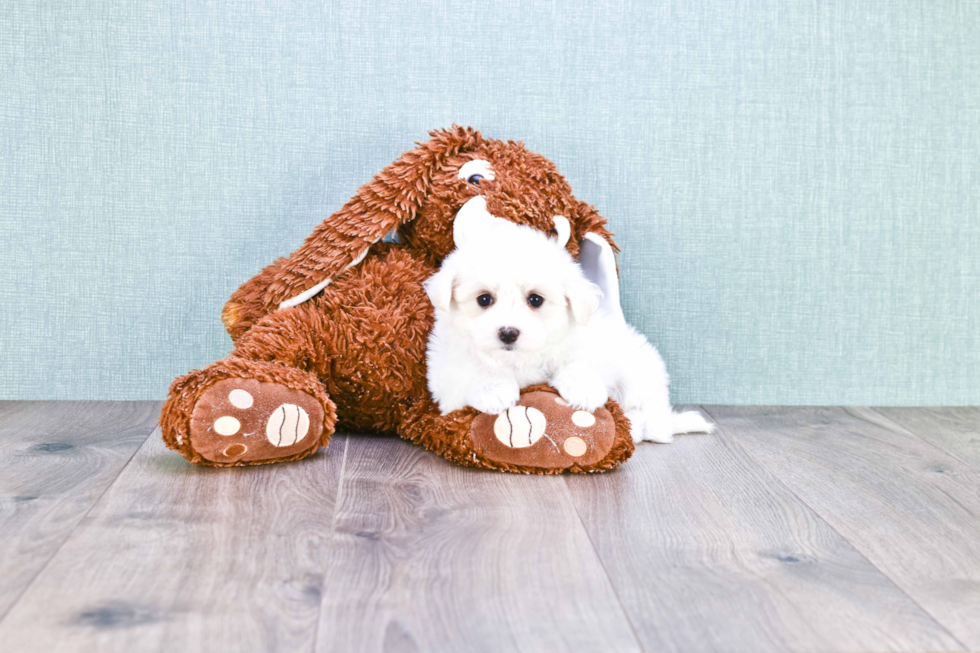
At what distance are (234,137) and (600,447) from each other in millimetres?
976

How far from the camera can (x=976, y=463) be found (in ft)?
4.76

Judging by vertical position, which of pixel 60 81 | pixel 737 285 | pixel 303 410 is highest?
pixel 60 81

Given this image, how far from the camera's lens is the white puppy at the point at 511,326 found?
1251 millimetres

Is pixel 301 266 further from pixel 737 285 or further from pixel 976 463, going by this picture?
pixel 976 463

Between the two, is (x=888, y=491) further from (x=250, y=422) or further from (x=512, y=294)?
(x=250, y=422)

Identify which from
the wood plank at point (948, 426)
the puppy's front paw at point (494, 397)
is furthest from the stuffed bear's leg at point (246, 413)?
the wood plank at point (948, 426)

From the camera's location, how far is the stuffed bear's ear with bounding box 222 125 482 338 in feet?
4.85

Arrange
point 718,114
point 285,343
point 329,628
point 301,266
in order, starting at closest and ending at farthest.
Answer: point 329,628 → point 285,343 → point 301,266 → point 718,114

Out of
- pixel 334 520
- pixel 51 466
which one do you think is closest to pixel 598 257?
pixel 334 520

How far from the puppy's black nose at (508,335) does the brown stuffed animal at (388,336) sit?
0.35 ft

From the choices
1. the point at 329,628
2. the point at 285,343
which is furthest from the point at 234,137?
the point at 329,628

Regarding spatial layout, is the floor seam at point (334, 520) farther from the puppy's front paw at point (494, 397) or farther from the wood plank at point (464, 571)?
the puppy's front paw at point (494, 397)

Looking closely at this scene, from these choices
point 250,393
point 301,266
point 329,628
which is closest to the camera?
point 329,628

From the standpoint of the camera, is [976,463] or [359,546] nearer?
[359,546]
